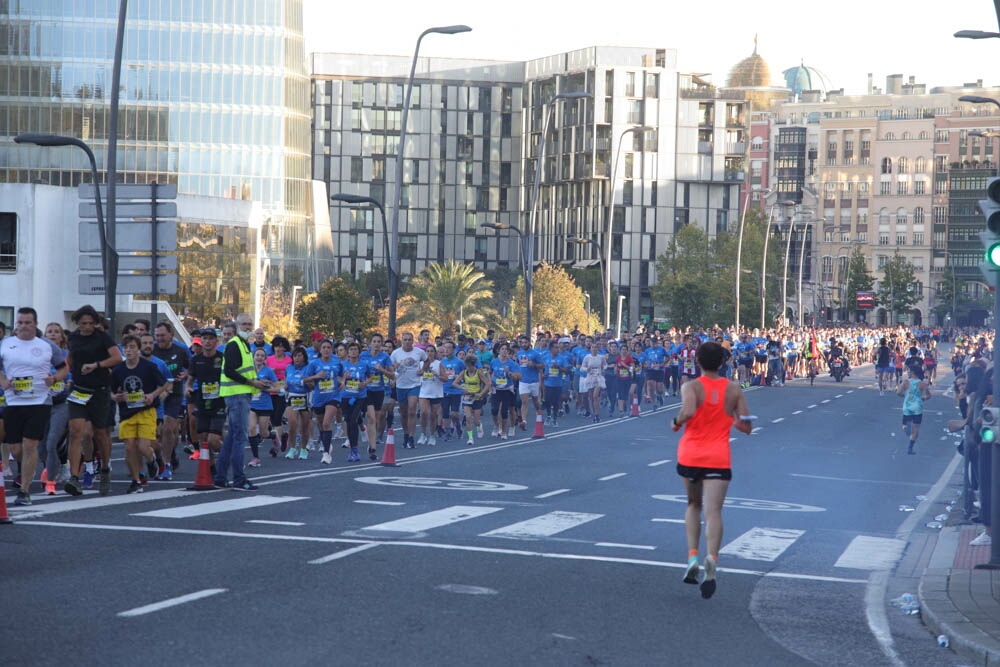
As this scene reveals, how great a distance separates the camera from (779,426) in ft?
107

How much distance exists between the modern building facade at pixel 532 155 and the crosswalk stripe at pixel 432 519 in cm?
9866

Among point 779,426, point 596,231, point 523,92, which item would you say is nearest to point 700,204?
point 596,231

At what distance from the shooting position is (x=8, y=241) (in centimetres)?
5859

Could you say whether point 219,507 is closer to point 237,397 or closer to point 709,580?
point 237,397

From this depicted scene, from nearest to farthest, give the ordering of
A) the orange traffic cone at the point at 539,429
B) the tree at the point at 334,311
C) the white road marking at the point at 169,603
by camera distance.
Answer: the white road marking at the point at 169,603 < the orange traffic cone at the point at 539,429 < the tree at the point at 334,311

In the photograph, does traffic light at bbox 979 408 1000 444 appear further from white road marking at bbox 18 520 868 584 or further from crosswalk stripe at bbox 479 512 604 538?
crosswalk stripe at bbox 479 512 604 538

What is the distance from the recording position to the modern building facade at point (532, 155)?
115875 mm

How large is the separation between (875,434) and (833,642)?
23.2 m

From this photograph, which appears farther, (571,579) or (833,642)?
(571,579)

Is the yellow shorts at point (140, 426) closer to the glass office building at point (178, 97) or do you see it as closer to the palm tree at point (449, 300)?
the palm tree at point (449, 300)

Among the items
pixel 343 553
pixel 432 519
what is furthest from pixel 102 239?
pixel 343 553

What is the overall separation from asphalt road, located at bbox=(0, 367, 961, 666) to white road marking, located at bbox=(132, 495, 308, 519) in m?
0.03

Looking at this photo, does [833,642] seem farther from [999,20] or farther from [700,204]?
[700,204]

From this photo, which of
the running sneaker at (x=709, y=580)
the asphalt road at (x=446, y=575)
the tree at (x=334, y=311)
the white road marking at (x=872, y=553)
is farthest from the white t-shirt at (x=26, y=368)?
the tree at (x=334, y=311)
